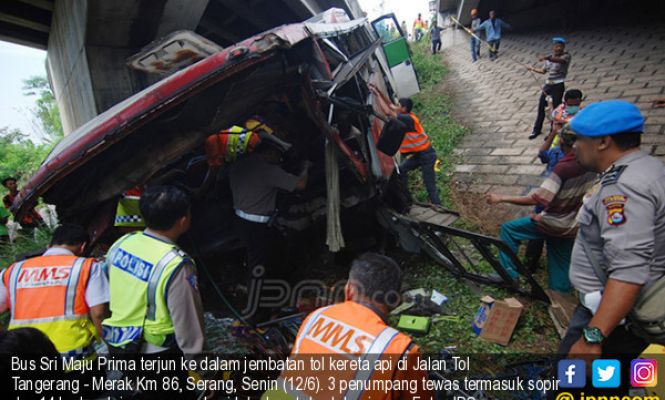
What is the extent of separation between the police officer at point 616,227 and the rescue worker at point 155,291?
1.98 m

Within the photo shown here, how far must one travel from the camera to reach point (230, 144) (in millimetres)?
3443

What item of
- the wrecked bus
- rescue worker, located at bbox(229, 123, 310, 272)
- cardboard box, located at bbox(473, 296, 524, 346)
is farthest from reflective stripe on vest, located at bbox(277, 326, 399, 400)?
rescue worker, located at bbox(229, 123, 310, 272)

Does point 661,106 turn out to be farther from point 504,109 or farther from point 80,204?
point 80,204

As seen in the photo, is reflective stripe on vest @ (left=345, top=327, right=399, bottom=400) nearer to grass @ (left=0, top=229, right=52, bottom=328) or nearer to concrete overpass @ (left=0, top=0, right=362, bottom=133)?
concrete overpass @ (left=0, top=0, right=362, bottom=133)

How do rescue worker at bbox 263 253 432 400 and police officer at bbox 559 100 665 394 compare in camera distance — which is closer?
rescue worker at bbox 263 253 432 400

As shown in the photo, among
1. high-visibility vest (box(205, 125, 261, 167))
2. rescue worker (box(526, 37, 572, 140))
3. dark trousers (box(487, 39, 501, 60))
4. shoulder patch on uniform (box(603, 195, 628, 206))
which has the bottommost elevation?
shoulder patch on uniform (box(603, 195, 628, 206))

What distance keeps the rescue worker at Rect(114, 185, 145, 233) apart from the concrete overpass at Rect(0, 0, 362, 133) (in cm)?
267

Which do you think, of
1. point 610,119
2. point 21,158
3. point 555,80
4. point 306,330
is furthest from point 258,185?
point 21,158

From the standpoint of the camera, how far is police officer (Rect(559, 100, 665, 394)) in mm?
1380

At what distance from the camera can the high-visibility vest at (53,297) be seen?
207 centimetres

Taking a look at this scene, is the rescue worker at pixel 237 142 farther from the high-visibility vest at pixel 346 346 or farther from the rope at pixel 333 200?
the high-visibility vest at pixel 346 346

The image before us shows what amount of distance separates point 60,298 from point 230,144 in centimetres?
194

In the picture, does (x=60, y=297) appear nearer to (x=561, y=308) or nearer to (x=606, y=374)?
(x=606, y=374)

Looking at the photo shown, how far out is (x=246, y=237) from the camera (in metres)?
3.65
